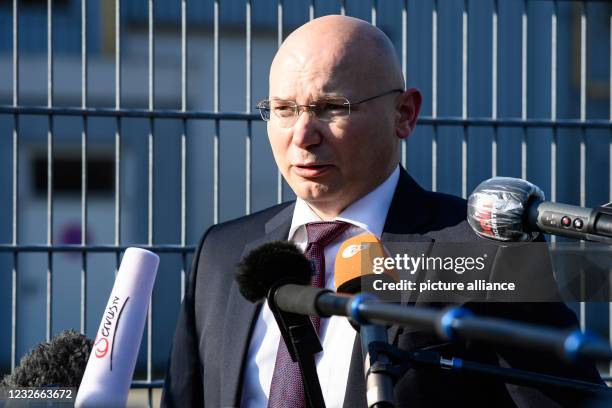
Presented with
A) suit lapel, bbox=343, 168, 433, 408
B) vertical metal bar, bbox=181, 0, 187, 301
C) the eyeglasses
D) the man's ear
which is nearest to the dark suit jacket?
suit lapel, bbox=343, 168, 433, 408

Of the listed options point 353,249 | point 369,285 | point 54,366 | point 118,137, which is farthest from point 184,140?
point 369,285

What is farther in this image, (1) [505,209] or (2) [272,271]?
(2) [272,271]

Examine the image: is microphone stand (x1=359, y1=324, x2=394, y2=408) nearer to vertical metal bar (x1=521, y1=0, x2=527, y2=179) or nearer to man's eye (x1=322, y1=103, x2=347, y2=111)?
man's eye (x1=322, y1=103, x2=347, y2=111)

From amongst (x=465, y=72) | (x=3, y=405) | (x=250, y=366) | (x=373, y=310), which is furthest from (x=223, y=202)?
(x=373, y=310)

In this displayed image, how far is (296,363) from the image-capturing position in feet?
7.35

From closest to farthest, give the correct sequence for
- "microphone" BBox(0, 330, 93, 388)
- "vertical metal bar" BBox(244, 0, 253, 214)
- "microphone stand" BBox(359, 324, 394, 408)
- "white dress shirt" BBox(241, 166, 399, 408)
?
1. "microphone stand" BBox(359, 324, 394, 408)
2. "microphone" BBox(0, 330, 93, 388)
3. "white dress shirt" BBox(241, 166, 399, 408)
4. "vertical metal bar" BBox(244, 0, 253, 214)

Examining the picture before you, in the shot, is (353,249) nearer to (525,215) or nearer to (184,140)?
(525,215)

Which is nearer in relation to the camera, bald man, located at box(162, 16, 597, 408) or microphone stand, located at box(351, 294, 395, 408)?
microphone stand, located at box(351, 294, 395, 408)

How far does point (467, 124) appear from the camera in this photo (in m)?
3.95

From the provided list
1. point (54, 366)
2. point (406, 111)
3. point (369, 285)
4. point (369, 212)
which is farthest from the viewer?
Result: point (406, 111)

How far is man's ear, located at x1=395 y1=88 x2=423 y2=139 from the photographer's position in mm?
2511

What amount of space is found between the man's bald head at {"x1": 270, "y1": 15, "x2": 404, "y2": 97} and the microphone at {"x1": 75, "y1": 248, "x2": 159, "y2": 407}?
2.54 ft

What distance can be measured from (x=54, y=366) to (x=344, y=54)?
0.92 m

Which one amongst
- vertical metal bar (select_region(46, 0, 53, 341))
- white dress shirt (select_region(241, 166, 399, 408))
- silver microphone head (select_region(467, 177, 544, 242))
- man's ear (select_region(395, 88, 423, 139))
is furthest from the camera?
vertical metal bar (select_region(46, 0, 53, 341))
